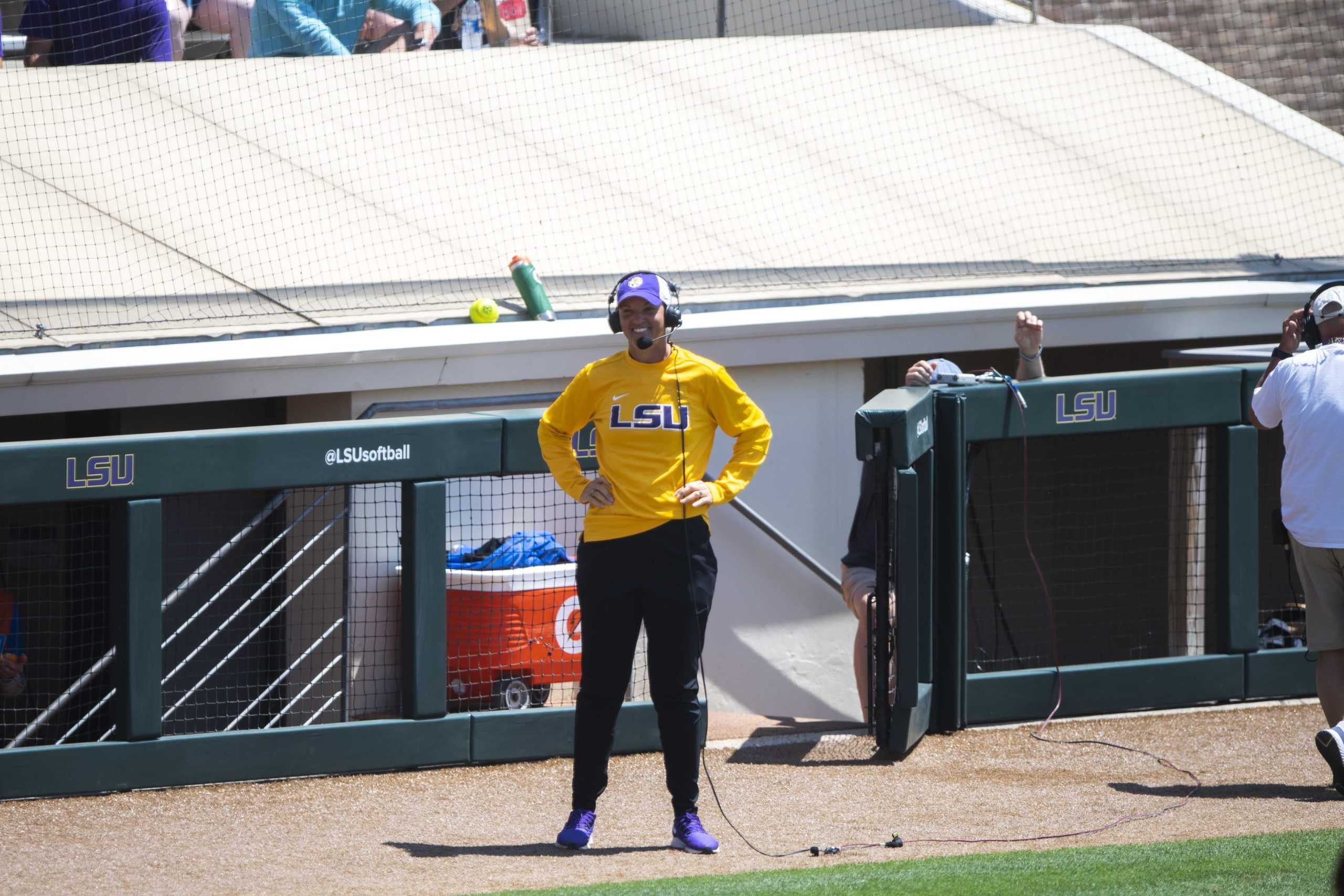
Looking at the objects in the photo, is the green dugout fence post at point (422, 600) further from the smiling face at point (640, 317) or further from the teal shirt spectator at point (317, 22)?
the teal shirt spectator at point (317, 22)

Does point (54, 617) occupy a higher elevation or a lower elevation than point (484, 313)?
lower

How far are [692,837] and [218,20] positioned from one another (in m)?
7.85

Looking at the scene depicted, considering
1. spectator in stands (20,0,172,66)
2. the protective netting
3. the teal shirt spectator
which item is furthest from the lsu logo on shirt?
the teal shirt spectator

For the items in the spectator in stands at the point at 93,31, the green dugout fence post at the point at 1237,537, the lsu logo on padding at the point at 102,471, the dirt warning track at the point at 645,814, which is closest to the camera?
the dirt warning track at the point at 645,814

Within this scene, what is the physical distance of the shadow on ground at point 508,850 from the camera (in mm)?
5059

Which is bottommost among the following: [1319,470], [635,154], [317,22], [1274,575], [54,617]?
[1274,575]

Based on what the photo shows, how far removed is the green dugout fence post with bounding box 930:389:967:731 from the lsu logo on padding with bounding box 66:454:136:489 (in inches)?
125

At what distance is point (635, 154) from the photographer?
34.1 feet

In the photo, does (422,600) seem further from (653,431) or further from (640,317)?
Result: (640,317)

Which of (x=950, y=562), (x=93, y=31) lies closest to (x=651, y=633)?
(x=950, y=562)

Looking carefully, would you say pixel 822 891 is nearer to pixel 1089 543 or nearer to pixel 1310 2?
pixel 1089 543

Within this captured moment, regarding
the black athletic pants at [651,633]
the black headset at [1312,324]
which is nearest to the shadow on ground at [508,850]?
the black athletic pants at [651,633]

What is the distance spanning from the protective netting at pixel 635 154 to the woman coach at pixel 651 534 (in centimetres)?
314

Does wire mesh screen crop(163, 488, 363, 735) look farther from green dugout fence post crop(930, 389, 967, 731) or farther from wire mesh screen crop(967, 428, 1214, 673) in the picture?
wire mesh screen crop(967, 428, 1214, 673)
